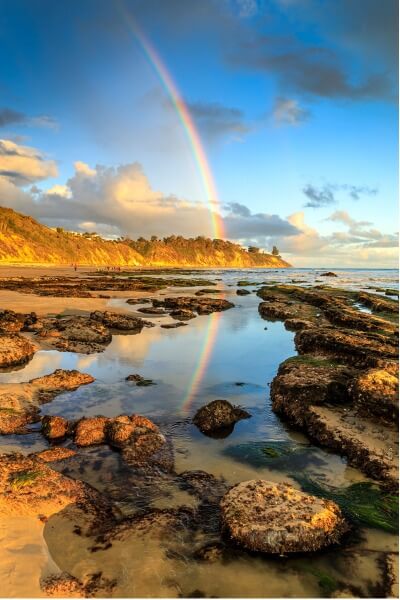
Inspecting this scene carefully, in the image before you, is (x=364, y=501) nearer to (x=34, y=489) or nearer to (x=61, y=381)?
(x=34, y=489)

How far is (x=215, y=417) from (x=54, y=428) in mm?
3969

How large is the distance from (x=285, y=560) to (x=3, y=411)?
7620mm

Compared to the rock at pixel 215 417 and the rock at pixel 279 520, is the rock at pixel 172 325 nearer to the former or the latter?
the rock at pixel 215 417

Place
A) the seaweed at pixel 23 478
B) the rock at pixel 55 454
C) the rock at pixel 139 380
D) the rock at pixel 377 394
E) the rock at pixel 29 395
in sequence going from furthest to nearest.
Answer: the rock at pixel 139 380, the rock at pixel 29 395, the rock at pixel 377 394, the rock at pixel 55 454, the seaweed at pixel 23 478

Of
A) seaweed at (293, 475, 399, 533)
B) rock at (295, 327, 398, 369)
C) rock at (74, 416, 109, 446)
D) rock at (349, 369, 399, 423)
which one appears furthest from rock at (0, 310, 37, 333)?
seaweed at (293, 475, 399, 533)

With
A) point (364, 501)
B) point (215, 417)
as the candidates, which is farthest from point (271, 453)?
point (364, 501)

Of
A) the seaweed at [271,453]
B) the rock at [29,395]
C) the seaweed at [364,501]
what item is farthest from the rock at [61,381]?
the seaweed at [364,501]

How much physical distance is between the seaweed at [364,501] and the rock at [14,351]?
39.1 feet

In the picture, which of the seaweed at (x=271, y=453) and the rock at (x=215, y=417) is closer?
the seaweed at (x=271, y=453)

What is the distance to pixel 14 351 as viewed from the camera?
1520 centimetres

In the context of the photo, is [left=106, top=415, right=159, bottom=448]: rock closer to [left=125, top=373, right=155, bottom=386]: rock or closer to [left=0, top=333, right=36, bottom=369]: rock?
[left=125, top=373, right=155, bottom=386]: rock

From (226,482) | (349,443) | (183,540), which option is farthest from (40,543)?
(349,443)

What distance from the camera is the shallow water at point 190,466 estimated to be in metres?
4.95

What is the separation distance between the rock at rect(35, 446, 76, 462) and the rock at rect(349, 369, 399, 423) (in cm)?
702
